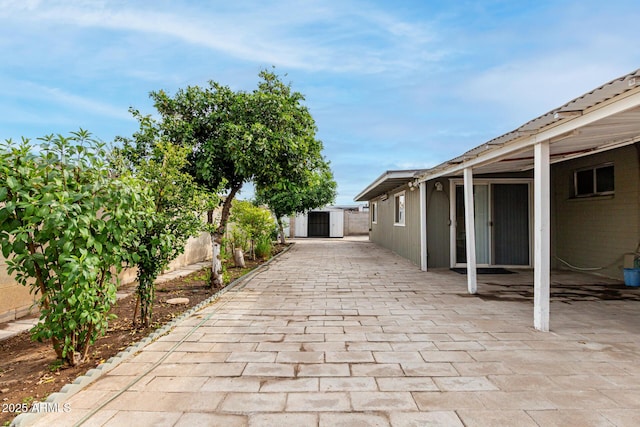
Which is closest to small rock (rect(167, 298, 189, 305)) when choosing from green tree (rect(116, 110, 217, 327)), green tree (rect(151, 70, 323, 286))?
green tree (rect(116, 110, 217, 327))

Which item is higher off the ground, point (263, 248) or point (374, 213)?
point (374, 213)

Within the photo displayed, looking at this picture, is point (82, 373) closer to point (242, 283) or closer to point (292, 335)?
point (292, 335)

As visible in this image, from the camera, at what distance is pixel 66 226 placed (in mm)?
2467

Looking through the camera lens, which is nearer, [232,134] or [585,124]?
[585,124]

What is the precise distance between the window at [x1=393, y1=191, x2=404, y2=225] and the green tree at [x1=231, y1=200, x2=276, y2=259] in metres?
4.21

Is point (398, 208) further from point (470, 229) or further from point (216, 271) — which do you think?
point (216, 271)

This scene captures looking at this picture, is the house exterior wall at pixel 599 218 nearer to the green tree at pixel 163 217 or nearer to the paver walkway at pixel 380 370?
the paver walkway at pixel 380 370

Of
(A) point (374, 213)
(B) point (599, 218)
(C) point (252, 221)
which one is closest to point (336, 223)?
(A) point (374, 213)

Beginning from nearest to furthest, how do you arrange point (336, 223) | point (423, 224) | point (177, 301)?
point (177, 301), point (423, 224), point (336, 223)

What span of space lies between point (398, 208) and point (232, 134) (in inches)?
294

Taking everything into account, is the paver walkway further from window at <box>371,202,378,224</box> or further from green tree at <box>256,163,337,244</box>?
window at <box>371,202,378,224</box>

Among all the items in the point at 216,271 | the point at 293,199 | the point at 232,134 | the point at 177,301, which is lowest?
the point at 177,301

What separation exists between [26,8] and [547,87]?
11.4 metres

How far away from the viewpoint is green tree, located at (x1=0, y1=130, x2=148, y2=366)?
2457mm
